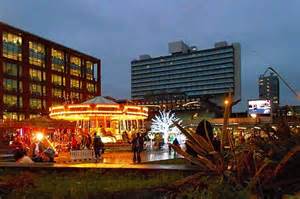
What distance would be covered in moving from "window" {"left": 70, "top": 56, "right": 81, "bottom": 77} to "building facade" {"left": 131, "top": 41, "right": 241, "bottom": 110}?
1793 centimetres

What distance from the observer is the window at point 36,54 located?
342 feet

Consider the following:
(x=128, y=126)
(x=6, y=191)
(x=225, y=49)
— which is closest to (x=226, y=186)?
(x=6, y=191)

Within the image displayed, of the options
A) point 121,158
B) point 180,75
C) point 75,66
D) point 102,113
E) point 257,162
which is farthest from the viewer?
point 180,75

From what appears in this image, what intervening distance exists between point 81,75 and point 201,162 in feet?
392

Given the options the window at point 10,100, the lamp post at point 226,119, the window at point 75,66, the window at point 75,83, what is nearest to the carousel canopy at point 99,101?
the lamp post at point 226,119

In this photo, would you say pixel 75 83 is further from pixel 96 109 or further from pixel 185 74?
pixel 96 109

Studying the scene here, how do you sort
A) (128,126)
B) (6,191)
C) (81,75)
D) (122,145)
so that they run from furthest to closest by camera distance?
(81,75) < (128,126) < (122,145) < (6,191)

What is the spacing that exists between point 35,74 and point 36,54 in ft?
14.8

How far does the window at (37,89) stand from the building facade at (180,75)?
23.1 metres

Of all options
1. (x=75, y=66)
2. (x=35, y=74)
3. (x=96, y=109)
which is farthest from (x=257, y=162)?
(x=75, y=66)

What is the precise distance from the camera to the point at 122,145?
150ft

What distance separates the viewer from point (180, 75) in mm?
152500

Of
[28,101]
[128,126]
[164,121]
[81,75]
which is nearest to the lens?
[128,126]

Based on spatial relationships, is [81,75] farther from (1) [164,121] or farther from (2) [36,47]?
(1) [164,121]
